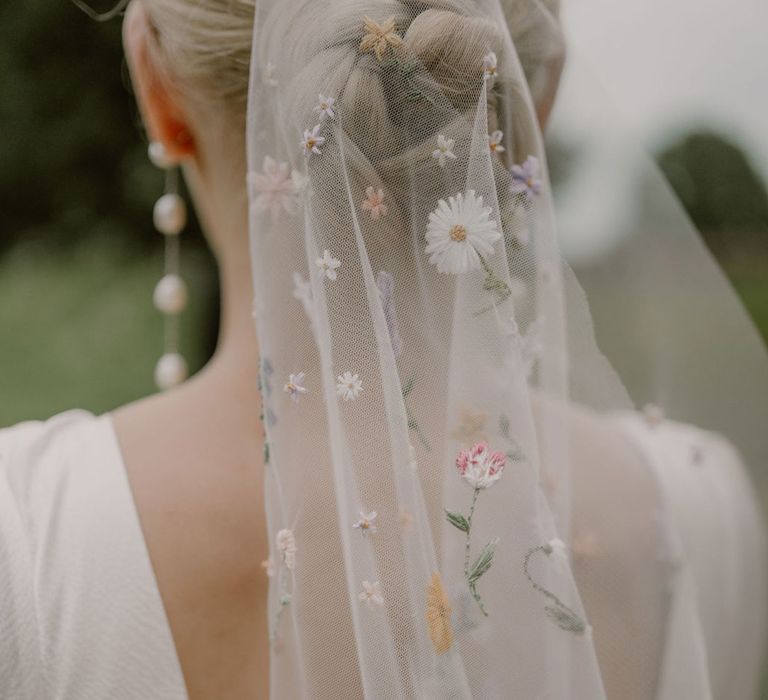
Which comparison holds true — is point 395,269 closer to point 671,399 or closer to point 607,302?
point 607,302

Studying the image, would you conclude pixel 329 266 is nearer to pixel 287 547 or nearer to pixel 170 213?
pixel 287 547

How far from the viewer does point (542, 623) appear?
3.14ft

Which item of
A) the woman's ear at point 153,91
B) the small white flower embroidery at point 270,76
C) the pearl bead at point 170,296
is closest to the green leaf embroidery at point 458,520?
the small white flower embroidery at point 270,76

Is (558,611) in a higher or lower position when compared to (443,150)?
lower

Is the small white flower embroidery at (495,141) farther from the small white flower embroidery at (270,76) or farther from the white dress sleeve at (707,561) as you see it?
the white dress sleeve at (707,561)

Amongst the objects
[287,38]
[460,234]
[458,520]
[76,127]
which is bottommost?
[458,520]

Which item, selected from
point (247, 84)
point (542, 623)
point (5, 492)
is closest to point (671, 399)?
point (542, 623)

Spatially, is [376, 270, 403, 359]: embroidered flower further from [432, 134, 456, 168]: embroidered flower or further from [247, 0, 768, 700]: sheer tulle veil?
[432, 134, 456, 168]: embroidered flower

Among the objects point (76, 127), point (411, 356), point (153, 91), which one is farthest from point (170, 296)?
point (76, 127)

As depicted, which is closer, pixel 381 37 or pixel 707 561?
pixel 381 37

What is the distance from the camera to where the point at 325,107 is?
96 cm

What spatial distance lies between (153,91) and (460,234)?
17.9 inches

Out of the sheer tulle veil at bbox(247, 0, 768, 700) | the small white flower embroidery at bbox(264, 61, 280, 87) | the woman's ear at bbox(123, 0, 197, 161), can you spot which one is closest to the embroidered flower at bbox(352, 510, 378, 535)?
the sheer tulle veil at bbox(247, 0, 768, 700)

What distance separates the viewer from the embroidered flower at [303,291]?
100cm
